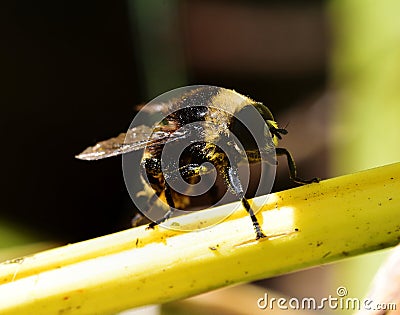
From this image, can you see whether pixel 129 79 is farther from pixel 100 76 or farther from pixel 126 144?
pixel 126 144

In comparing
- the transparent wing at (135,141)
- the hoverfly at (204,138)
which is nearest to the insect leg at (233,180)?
the hoverfly at (204,138)

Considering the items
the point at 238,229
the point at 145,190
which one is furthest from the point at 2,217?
the point at 238,229

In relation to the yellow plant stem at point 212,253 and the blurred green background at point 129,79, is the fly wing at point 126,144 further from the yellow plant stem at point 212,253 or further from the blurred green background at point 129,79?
the blurred green background at point 129,79

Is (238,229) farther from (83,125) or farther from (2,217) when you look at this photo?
(83,125)

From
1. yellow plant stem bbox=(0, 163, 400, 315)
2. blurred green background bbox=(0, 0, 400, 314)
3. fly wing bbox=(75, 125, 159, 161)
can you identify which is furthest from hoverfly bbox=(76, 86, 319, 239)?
blurred green background bbox=(0, 0, 400, 314)

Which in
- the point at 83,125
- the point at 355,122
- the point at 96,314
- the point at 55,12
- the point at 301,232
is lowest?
the point at 96,314

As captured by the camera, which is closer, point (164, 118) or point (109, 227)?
point (164, 118)
